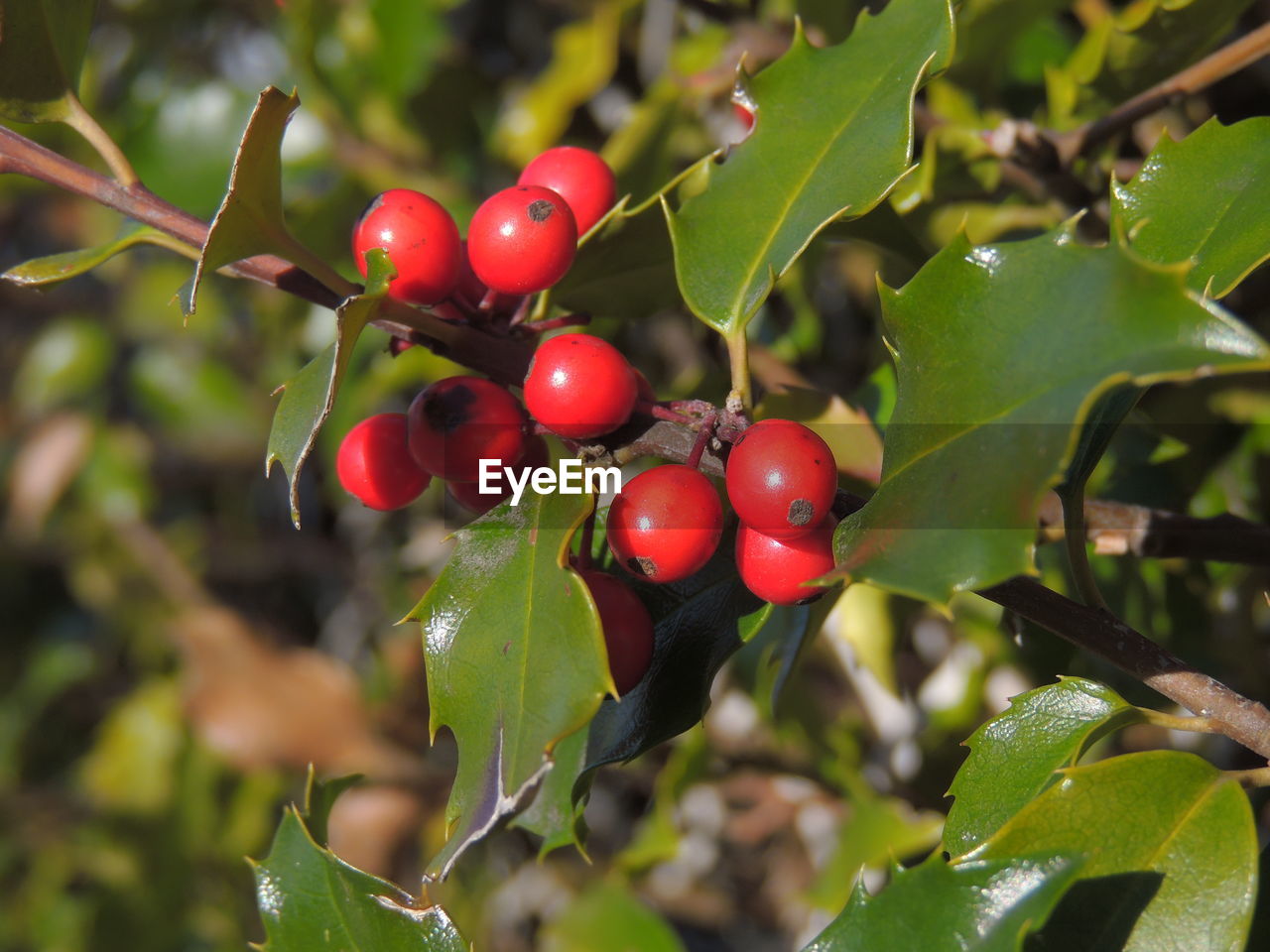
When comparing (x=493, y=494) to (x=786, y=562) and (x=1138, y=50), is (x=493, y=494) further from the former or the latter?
(x=1138, y=50)

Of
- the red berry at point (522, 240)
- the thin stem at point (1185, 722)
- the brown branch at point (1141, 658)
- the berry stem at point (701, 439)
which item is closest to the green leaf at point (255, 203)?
the red berry at point (522, 240)

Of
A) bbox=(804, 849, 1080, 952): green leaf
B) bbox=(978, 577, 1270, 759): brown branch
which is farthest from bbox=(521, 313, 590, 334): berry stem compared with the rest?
bbox=(804, 849, 1080, 952): green leaf

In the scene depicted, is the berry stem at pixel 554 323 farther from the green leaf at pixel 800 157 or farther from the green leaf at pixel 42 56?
the green leaf at pixel 42 56

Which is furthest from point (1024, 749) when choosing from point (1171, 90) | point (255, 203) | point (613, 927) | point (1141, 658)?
point (613, 927)

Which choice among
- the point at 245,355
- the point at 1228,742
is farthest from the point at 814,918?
the point at 245,355

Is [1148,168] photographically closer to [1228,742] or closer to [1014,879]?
[1014,879]

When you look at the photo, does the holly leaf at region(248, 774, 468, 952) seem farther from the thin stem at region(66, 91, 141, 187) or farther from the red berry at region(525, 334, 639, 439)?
the thin stem at region(66, 91, 141, 187)
